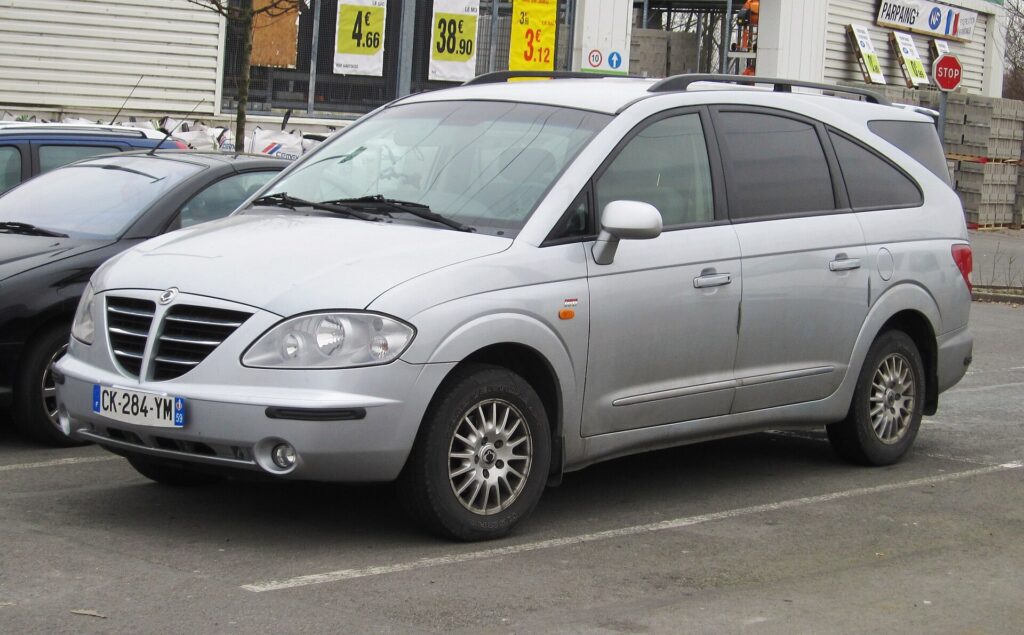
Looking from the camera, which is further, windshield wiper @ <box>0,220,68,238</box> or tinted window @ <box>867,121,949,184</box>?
windshield wiper @ <box>0,220,68,238</box>

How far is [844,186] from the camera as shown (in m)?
7.56

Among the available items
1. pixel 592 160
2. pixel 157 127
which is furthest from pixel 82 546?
pixel 157 127

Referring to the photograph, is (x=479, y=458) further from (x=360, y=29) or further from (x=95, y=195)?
(x=360, y=29)

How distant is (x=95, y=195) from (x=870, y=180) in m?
4.18

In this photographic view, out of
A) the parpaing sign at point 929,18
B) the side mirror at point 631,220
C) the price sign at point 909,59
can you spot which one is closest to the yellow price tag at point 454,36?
the parpaing sign at point 929,18

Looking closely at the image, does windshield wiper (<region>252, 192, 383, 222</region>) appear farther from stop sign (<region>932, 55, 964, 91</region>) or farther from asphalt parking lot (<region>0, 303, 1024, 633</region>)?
stop sign (<region>932, 55, 964, 91</region>)

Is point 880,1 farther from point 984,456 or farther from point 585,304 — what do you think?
point 585,304

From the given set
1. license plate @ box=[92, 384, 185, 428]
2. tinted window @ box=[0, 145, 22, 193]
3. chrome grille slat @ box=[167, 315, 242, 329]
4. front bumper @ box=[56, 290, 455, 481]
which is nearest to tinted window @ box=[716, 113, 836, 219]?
front bumper @ box=[56, 290, 455, 481]

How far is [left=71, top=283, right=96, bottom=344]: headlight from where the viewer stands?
6051mm

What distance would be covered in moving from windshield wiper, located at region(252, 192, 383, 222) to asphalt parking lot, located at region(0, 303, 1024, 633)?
4.04 feet

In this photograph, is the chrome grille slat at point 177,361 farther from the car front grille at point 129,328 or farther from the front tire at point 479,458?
the front tire at point 479,458

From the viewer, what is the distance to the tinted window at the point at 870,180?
7617 millimetres

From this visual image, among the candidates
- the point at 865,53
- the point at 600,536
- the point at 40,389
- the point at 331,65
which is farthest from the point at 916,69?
the point at 600,536

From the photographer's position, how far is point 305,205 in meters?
6.66
